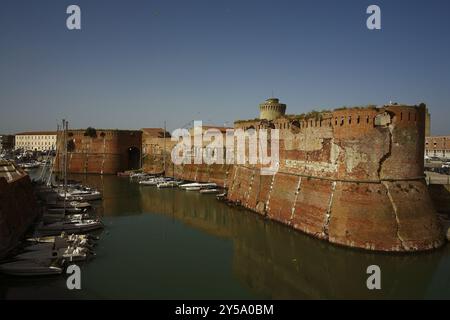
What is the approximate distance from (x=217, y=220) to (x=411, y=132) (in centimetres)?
1390

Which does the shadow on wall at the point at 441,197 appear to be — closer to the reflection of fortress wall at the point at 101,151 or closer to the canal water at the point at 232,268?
the canal water at the point at 232,268

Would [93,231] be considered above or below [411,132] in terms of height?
below

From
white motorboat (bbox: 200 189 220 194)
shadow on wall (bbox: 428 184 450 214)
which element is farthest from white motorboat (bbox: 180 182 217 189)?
shadow on wall (bbox: 428 184 450 214)

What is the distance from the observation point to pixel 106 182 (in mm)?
44406

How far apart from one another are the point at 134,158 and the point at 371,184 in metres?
46.1

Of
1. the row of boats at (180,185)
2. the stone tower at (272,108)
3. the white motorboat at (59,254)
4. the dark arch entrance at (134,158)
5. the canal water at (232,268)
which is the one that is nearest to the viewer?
the canal water at (232,268)

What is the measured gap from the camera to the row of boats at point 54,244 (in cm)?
1447

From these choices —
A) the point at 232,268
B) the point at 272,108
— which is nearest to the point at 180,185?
the point at 272,108

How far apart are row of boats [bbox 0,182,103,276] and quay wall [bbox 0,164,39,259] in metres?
0.56

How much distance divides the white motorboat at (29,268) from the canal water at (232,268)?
0.30m

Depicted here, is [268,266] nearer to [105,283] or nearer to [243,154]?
[105,283]

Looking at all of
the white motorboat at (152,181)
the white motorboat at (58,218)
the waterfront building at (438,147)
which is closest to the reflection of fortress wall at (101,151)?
the white motorboat at (152,181)

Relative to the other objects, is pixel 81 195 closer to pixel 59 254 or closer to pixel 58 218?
pixel 58 218
